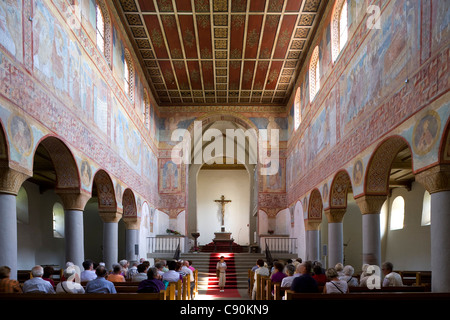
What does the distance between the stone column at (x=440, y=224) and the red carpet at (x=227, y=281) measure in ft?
35.8

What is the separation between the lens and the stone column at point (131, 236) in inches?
888

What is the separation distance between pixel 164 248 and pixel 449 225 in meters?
21.3

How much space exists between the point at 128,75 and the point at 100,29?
5.07 metres

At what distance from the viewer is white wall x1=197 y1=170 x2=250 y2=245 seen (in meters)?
42.7

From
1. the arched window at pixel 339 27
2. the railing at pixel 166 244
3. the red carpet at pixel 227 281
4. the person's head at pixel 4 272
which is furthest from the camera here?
the railing at pixel 166 244

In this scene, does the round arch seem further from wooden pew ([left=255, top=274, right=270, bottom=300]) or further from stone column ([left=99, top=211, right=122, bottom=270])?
stone column ([left=99, top=211, right=122, bottom=270])

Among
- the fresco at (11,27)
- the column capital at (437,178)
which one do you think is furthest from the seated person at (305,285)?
A: the fresco at (11,27)

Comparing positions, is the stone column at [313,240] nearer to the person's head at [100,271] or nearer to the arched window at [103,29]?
the arched window at [103,29]

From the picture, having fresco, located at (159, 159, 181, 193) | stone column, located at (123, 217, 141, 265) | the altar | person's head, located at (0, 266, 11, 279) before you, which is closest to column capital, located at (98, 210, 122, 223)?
stone column, located at (123, 217, 141, 265)

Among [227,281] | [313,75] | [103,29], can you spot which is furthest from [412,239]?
[103,29]

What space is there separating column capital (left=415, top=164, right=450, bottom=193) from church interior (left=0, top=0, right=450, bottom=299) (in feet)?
0.09

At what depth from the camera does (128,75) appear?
2205 centimetres

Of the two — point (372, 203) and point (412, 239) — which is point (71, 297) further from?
point (412, 239)
